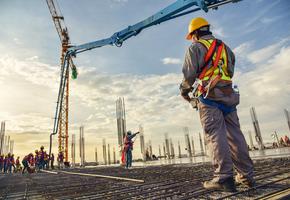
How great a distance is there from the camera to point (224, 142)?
2.15 meters

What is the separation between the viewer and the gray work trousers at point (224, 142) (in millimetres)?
2090

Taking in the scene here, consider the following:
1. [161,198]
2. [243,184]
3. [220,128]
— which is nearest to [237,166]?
[243,184]

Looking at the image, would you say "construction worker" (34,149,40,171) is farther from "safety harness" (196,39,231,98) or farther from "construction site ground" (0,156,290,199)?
"safety harness" (196,39,231,98)

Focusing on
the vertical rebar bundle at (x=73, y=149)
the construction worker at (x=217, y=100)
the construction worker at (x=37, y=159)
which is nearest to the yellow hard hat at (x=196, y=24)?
the construction worker at (x=217, y=100)

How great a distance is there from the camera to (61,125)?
105 feet

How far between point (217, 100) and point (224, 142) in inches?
16.3

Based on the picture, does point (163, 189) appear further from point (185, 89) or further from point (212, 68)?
point (212, 68)

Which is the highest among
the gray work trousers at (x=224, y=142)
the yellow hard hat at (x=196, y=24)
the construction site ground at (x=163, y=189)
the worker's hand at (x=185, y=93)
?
the yellow hard hat at (x=196, y=24)

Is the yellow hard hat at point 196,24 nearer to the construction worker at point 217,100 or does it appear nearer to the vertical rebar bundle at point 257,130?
the construction worker at point 217,100

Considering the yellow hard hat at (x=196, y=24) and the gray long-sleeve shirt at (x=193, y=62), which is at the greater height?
the yellow hard hat at (x=196, y=24)

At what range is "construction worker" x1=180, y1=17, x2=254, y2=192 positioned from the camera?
7.06 ft

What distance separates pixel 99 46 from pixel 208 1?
880 centimetres

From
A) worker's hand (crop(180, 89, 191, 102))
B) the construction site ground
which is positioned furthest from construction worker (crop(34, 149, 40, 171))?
worker's hand (crop(180, 89, 191, 102))

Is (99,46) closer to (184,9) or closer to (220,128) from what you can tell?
(184,9)
